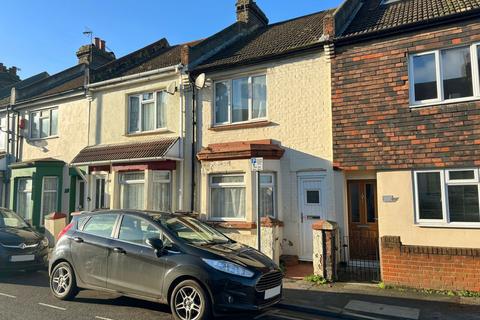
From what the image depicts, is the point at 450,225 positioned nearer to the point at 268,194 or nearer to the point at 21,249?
the point at 268,194

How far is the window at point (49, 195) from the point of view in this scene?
14.6m

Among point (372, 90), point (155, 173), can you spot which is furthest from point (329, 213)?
point (155, 173)

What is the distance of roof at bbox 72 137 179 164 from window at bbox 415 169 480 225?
7.04 m

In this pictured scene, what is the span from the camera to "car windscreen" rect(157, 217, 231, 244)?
6113mm

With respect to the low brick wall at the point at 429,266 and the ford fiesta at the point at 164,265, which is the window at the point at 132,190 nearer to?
the ford fiesta at the point at 164,265

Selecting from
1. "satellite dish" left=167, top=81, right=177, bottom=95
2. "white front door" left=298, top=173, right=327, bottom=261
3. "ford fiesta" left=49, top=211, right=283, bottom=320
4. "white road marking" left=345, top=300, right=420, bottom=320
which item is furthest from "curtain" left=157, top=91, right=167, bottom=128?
"white road marking" left=345, top=300, right=420, bottom=320

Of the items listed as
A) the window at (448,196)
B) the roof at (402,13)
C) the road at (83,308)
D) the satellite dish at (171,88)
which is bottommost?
the road at (83,308)

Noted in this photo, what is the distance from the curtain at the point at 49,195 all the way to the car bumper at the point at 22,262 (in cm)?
573

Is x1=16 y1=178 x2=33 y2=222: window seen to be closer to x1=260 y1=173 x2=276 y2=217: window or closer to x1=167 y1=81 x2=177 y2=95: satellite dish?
x1=167 y1=81 x2=177 y2=95: satellite dish

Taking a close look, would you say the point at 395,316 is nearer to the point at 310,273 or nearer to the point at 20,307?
the point at 310,273

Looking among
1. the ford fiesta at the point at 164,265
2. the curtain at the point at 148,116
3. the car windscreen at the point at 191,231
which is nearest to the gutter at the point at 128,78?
the curtain at the point at 148,116

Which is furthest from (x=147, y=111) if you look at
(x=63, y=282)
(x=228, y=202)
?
(x=63, y=282)

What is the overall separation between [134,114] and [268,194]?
607cm

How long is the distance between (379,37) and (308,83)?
2.08m
